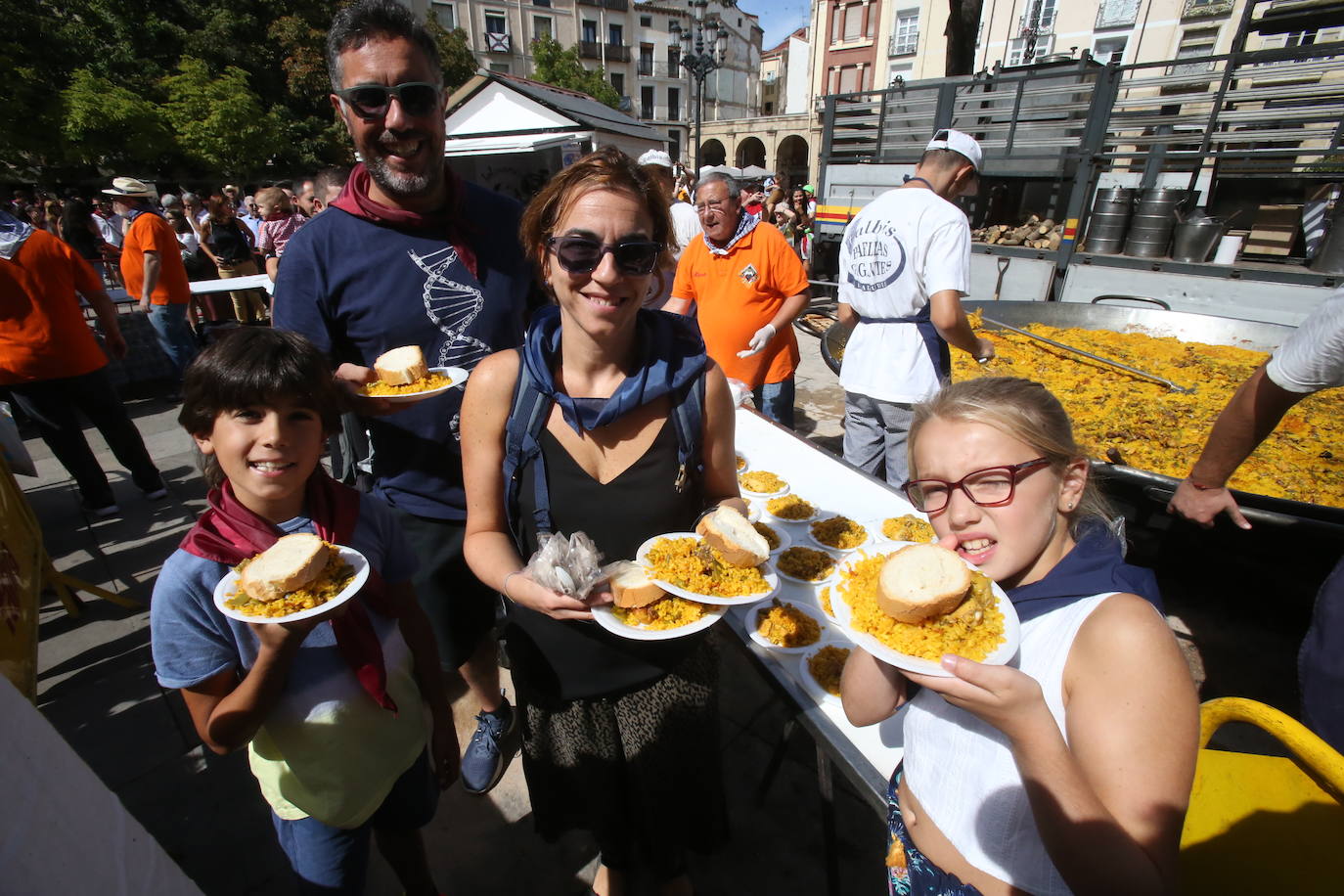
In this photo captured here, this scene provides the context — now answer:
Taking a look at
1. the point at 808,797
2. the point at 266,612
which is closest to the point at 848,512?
the point at 808,797

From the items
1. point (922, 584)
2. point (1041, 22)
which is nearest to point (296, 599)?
point (922, 584)

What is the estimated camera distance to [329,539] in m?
1.82

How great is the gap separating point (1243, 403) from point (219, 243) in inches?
514

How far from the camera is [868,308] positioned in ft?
13.0

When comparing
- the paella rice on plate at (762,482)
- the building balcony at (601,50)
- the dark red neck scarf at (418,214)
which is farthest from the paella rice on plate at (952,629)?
the building balcony at (601,50)

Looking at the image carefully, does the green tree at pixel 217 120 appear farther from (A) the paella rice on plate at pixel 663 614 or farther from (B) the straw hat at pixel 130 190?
(A) the paella rice on plate at pixel 663 614

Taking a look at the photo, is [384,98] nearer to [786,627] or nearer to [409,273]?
[409,273]

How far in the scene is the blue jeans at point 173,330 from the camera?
289 inches

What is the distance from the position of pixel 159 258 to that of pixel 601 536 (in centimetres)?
832

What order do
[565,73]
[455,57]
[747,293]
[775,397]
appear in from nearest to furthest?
[747,293] < [775,397] < [455,57] < [565,73]

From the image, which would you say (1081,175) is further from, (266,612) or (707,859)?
(266,612)

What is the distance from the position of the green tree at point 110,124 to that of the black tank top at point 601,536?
1281 inches

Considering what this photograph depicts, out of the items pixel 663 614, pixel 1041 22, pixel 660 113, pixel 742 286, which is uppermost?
pixel 660 113

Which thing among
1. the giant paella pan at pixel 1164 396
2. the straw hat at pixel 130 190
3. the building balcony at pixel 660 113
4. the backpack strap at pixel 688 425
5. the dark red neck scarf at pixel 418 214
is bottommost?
the giant paella pan at pixel 1164 396
